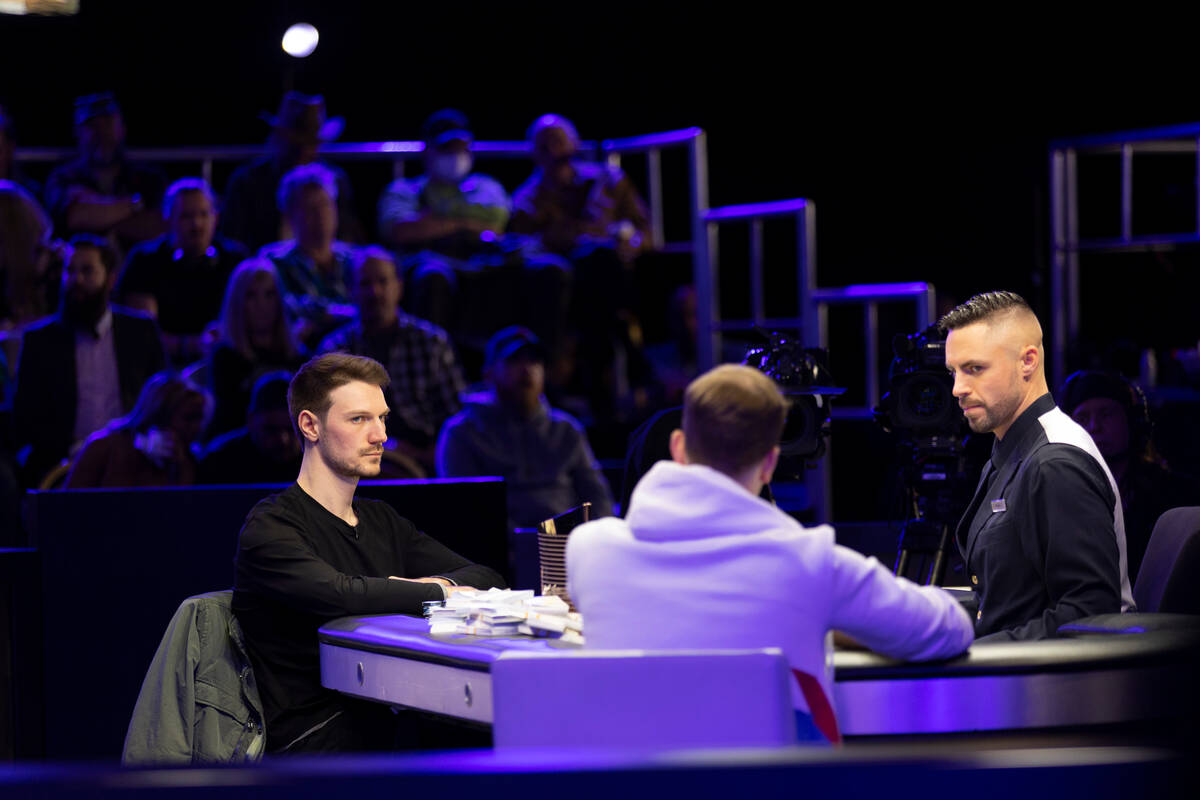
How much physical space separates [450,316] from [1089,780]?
542 cm

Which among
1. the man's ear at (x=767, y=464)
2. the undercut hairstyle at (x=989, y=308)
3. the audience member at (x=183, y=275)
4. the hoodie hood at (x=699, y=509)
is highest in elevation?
the audience member at (x=183, y=275)

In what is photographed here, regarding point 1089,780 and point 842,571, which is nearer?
point 1089,780

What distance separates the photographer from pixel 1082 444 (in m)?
2.74

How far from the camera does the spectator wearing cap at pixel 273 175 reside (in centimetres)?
643

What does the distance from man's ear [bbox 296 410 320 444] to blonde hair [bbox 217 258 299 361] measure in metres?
2.61

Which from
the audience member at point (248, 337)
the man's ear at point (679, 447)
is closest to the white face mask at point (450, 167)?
the audience member at point (248, 337)

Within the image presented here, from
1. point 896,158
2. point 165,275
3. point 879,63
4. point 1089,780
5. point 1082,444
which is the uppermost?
point 879,63

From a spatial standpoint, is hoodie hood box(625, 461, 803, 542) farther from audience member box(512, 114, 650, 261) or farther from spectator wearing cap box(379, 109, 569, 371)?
audience member box(512, 114, 650, 261)

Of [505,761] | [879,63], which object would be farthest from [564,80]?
[505,761]

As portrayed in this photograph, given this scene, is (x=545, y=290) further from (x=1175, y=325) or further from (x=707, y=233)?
(x=1175, y=325)

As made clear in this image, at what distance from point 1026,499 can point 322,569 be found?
1376mm

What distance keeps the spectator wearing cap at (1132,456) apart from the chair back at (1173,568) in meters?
0.95

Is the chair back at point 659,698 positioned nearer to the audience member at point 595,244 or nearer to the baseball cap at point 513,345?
the baseball cap at point 513,345

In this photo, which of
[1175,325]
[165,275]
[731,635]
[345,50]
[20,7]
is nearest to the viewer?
[731,635]
